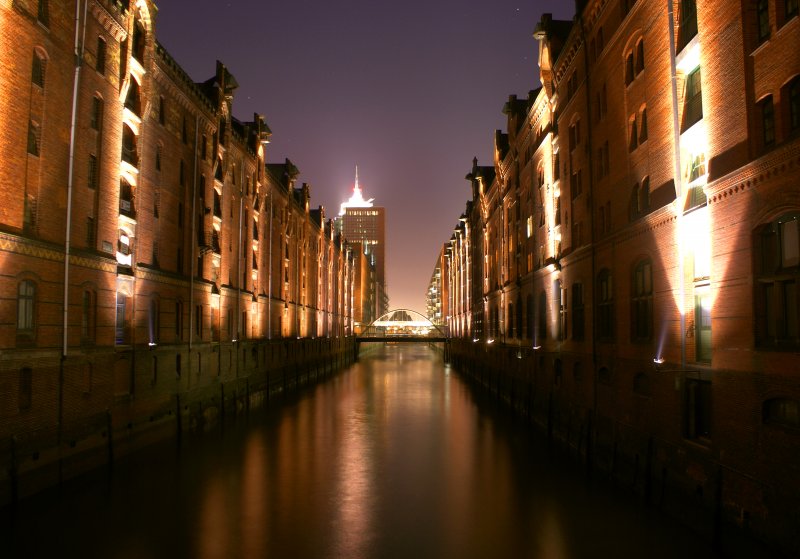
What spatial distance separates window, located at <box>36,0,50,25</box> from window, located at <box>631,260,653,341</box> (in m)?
18.6

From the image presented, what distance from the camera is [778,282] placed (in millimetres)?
11383

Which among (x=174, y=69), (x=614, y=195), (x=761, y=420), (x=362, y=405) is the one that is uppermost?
(x=174, y=69)

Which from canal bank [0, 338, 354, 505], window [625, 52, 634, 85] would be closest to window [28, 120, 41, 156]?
canal bank [0, 338, 354, 505]

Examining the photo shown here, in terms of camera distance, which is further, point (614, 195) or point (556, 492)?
point (614, 195)

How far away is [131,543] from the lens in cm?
1402

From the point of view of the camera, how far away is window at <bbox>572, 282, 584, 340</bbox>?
24.2 metres

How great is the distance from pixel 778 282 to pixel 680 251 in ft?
12.3

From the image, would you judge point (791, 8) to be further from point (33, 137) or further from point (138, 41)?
point (138, 41)

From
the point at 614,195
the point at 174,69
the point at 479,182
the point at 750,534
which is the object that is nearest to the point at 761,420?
the point at 750,534

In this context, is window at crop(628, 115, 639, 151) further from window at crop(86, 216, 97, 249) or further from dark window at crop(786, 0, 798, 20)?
window at crop(86, 216, 97, 249)

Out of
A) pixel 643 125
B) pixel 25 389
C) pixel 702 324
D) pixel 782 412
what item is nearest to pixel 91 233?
pixel 25 389

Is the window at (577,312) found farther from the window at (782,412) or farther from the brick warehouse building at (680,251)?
the window at (782,412)

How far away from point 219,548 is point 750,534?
11128 mm

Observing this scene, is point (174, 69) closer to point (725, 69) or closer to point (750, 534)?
point (725, 69)
